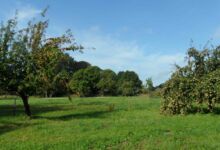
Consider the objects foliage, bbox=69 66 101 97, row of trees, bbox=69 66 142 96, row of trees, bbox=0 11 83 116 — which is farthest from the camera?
row of trees, bbox=69 66 142 96

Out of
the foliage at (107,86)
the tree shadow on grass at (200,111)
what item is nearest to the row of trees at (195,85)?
the tree shadow on grass at (200,111)

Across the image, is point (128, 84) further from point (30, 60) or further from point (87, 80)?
point (30, 60)

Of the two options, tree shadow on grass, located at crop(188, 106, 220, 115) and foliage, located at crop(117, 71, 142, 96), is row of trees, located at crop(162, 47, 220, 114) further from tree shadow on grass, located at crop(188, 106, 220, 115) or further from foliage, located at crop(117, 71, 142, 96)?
foliage, located at crop(117, 71, 142, 96)

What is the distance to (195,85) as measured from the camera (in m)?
25.0

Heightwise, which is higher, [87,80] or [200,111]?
[87,80]

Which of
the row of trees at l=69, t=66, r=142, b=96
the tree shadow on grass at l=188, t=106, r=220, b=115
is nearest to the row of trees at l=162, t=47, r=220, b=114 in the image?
the tree shadow on grass at l=188, t=106, r=220, b=115

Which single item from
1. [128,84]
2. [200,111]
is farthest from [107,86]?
[200,111]

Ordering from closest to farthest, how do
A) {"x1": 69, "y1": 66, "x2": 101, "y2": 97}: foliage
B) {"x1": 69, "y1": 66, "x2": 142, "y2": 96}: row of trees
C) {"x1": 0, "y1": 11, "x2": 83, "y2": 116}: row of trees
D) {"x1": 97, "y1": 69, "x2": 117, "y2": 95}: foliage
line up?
{"x1": 0, "y1": 11, "x2": 83, "y2": 116}: row of trees → {"x1": 69, "y1": 66, "x2": 101, "y2": 97}: foliage → {"x1": 69, "y1": 66, "x2": 142, "y2": 96}: row of trees → {"x1": 97, "y1": 69, "x2": 117, "y2": 95}: foliage

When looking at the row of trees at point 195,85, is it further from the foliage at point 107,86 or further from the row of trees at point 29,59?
the foliage at point 107,86

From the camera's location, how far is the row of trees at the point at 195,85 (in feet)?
80.2

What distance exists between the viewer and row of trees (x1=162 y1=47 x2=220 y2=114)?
80.2ft

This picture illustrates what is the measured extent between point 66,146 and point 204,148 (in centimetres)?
433

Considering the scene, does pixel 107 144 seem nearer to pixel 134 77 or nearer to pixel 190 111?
pixel 190 111

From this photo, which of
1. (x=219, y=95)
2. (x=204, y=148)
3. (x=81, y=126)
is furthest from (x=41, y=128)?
(x=219, y=95)
